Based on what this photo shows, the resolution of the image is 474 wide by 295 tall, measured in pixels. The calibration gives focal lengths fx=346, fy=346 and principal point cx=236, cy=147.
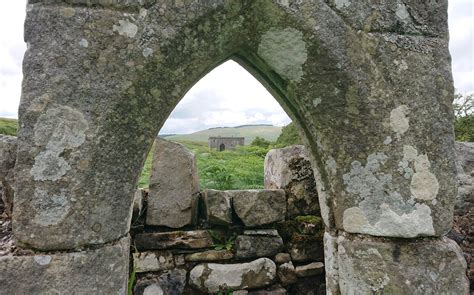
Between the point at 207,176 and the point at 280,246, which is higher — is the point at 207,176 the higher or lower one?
the higher one

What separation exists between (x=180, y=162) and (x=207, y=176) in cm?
104

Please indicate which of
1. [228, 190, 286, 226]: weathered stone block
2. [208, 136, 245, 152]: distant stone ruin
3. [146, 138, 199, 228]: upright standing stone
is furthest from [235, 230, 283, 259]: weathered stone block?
[208, 136, 245, 152]: distant stone ruin

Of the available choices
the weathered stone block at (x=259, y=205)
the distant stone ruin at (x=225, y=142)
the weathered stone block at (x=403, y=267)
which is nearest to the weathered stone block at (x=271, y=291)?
the weathered stone block at (x=259, y=205)

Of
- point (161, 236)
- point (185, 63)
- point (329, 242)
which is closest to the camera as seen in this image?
point (185, 63)

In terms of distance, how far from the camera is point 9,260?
1495 mm

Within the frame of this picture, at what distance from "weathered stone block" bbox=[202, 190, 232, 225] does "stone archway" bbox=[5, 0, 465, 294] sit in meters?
1.57

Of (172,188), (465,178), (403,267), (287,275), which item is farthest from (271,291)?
(465,178)

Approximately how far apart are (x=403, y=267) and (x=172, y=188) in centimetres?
222

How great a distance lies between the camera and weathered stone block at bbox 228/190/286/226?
3400mm

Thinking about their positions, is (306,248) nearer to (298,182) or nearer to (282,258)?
(282,258)

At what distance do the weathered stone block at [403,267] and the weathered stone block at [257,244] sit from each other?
1.69 metres

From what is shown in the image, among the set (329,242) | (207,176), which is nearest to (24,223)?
(329,242)

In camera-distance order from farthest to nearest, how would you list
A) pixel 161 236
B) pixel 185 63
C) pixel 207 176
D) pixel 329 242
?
pixel 207 176
pixel 161 236
pixel 329 242
pixel 185 63

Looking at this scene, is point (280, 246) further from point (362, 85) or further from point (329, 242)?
point (362, 85)
